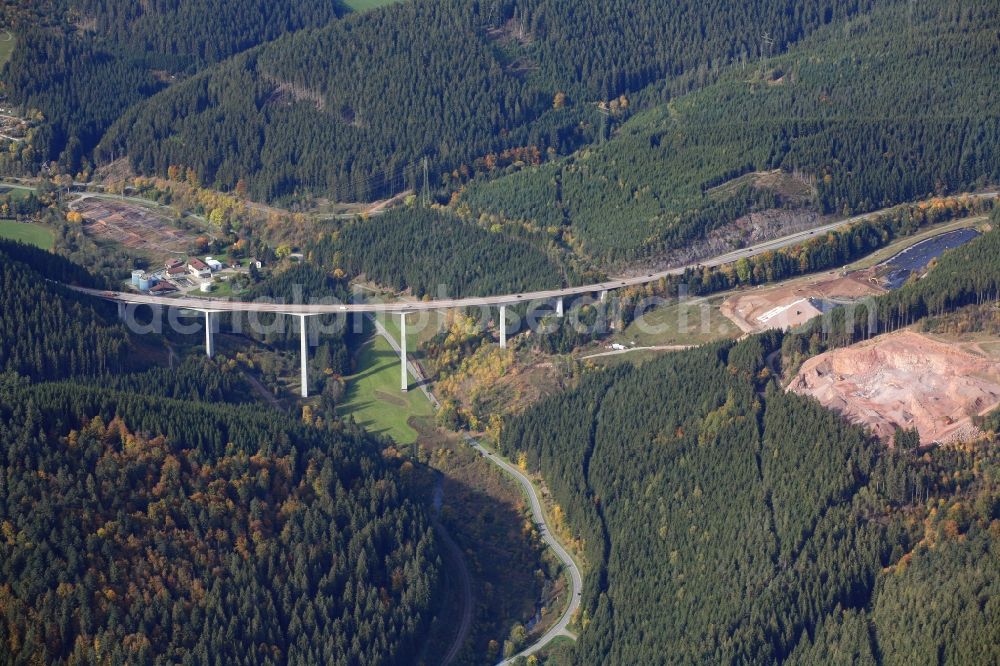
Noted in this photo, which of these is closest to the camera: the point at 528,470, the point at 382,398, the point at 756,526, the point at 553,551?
the point at 756,526

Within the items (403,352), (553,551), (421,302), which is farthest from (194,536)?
(421,302)

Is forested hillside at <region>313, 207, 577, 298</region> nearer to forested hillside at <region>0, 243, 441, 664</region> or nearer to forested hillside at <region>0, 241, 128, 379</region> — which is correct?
forested hillside at <region>0, 243, 441, 664</region>

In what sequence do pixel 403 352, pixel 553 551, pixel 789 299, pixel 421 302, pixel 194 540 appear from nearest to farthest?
pixel 194 540 → pixel 553 551 → pixel 789 299 → pixel 403 352 → pixel 421 302

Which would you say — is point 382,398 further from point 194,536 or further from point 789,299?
point 194,536

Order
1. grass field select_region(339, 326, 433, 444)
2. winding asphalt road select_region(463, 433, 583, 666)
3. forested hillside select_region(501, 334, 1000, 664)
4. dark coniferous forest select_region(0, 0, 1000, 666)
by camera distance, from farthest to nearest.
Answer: grass field select_region(339, 326, 433, 444) → winding asphalt road select_region(463, 433, 583, 666) → dark coniferous forest select_region(0, 0, 1000, 666) → forested hillside select_region(501, 334, 1000, 664)

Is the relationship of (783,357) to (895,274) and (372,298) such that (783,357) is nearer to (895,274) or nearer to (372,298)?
(895,274)

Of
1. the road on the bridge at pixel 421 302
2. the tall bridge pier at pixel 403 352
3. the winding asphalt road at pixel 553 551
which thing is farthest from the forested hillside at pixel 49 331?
the winding asphalt road at pixel 553 551

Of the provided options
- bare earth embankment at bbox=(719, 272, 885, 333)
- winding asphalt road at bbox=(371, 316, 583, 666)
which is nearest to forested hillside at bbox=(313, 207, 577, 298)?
winding asphalt road at bbox=(371, 316, 583, 666)

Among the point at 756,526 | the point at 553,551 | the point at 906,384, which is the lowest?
the point at 553,551
